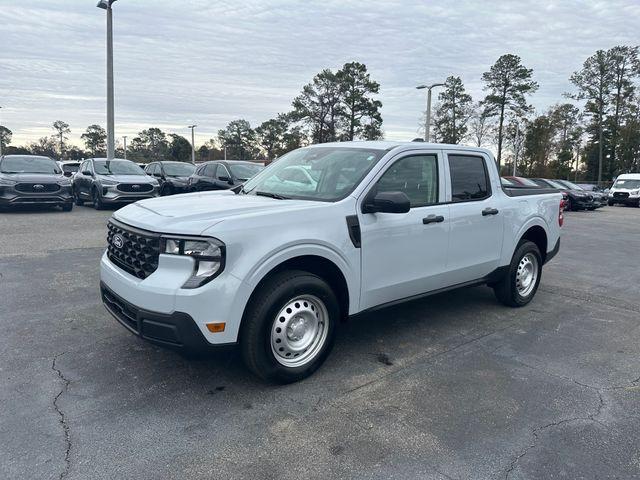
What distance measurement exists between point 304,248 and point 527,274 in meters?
3.62

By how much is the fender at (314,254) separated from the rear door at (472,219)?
128cm

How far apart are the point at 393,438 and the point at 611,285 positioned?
5.78 m

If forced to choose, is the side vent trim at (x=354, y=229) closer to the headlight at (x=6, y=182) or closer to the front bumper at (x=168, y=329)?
the front bumper at (x=168, y=329)

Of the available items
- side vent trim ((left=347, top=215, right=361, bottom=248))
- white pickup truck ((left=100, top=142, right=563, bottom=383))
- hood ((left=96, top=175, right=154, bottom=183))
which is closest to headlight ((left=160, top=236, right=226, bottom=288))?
white pickup truck ((left=100, top=142, right=563, bottom=383))

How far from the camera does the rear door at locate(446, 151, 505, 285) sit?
189 inches

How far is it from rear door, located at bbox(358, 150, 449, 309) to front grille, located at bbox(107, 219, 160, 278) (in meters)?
1.58

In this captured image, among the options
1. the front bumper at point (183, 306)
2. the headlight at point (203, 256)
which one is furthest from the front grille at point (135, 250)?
the headlight at point (203, 256)

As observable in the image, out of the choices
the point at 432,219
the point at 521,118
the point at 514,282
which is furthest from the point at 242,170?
the point at 521,118

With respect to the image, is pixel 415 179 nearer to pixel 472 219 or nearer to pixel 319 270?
pixel 472 219

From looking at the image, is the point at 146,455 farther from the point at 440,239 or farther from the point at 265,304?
the point at 440,239

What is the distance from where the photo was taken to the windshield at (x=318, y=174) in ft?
13.5

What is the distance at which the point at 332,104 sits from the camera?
51688 mm

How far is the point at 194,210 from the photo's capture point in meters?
3.63

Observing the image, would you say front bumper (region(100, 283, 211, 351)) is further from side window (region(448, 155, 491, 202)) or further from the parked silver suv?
the parked silver suv
